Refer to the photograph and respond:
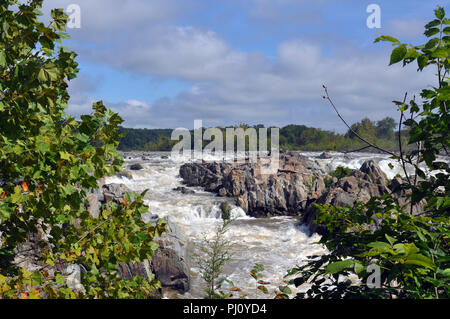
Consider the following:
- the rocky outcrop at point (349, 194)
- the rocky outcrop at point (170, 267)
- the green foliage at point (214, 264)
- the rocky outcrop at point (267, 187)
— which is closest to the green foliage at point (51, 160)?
the green foliage at point (214, 264)

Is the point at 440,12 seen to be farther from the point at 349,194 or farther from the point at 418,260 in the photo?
the point at 349,194

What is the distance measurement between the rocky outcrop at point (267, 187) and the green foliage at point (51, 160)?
51.2 feet

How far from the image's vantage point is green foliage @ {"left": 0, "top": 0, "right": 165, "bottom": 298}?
2.27m

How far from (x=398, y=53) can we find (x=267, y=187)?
58.2 ft

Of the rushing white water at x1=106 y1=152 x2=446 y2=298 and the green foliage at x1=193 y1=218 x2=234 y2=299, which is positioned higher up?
the green foliage at x1=193 y1=218 x2=234 y2=299

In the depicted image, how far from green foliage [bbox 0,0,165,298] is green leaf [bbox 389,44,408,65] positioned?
1.92 m

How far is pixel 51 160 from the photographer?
8.03 ft

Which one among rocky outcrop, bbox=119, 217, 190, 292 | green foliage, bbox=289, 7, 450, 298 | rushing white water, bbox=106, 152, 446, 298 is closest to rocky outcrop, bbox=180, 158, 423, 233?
rushing white water, bbox=106, 152, 446, 298

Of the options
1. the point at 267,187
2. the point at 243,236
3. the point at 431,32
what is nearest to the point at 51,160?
the point at 431,32

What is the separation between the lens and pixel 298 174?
21.6 m

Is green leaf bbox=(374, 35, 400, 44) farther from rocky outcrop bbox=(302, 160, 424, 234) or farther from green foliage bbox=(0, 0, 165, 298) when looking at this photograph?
rocky outcrop bbox=(302, 160, 424, 234)

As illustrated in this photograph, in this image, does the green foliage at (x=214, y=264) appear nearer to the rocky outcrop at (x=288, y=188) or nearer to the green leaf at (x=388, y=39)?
the green leaf at (x=388, y=39)
